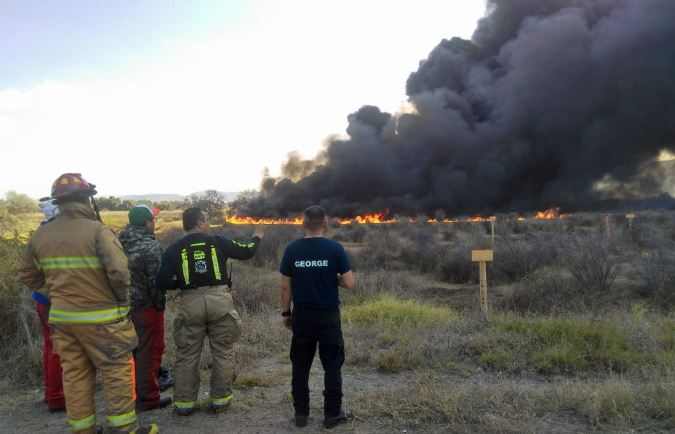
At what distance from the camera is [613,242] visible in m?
13.1

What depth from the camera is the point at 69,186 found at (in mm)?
3705

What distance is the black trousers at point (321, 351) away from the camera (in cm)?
398

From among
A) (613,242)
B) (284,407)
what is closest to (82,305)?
(284,407)

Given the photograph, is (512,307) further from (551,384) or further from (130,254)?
(130,254)

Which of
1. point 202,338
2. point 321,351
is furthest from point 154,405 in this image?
point 321,351

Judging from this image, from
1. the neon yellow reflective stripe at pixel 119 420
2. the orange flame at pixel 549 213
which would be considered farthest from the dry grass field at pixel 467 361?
the orange flame at pixel 549 213

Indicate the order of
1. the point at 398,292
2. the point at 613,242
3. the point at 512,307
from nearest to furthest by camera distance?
the point at 512,307, the point at 398,292, the point at 613,242

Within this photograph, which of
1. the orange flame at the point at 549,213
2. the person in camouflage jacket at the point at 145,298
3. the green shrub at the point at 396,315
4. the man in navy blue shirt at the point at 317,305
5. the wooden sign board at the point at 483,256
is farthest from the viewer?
the orange flame at the point at 549,213

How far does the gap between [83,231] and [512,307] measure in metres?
7.16

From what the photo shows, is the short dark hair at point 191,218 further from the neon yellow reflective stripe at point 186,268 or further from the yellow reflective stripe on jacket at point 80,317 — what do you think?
the yellow reflective stripe on jacket at point 80,317

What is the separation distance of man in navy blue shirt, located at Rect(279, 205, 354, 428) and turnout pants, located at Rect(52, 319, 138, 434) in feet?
4.10

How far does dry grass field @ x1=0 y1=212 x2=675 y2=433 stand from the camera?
4008 millimetres

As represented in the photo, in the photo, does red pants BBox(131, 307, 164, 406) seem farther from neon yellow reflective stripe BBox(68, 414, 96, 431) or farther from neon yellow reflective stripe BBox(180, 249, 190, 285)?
neon yellow reflective stripe BBox(68, 414, 96, 431)

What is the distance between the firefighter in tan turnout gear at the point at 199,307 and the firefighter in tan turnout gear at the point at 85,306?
22.6 inches
